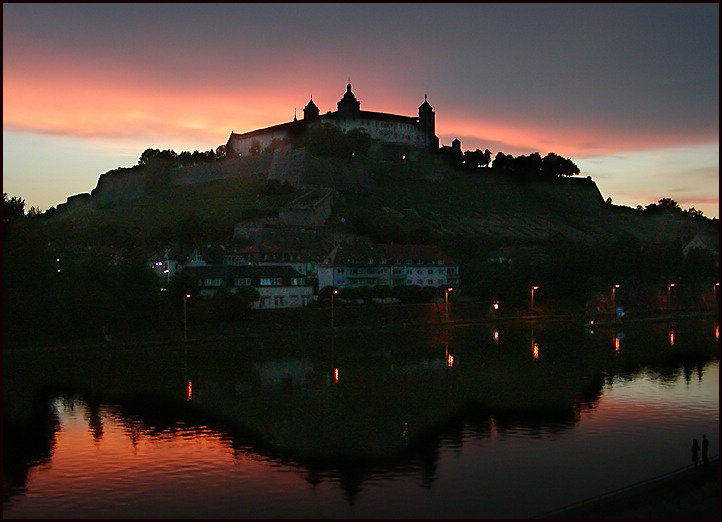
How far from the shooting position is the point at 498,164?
380 ft

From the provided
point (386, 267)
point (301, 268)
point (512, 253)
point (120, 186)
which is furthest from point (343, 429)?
point (120, 186)

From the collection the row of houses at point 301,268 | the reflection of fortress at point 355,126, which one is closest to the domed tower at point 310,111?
the reflection of fortress at point 355,126

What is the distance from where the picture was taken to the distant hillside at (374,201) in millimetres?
85312

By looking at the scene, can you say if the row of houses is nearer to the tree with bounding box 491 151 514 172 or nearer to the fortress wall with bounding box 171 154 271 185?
the fortress wall with bounding box 171 154 271 185

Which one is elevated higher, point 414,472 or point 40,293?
point 40,293

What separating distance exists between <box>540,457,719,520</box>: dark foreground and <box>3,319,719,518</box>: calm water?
1.51 meters

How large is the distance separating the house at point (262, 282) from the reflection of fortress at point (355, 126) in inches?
2055

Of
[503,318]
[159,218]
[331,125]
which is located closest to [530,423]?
[503,318]

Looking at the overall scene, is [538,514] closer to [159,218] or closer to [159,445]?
[159,445]

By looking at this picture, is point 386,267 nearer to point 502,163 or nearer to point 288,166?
point 288,166

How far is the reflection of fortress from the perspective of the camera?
105062 mm

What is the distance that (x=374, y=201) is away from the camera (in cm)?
9019

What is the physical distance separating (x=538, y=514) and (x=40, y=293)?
2953 centimetres

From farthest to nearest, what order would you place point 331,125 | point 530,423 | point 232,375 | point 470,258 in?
point 331,125
point 470,258
point 232,375
point 530,423
